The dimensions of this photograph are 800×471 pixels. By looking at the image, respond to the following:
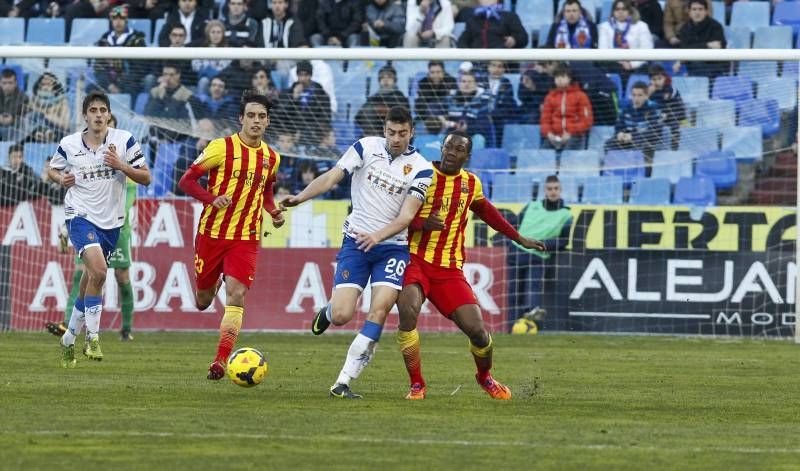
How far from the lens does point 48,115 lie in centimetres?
2178

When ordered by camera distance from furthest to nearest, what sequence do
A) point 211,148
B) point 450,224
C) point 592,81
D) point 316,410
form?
point 592,81, point 211,148, point 450,224, point 316,410

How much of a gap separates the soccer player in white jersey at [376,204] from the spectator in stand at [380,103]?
10.5m

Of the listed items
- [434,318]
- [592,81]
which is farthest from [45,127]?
[592,81]

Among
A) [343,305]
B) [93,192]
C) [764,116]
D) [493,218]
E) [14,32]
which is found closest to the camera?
[343,305]

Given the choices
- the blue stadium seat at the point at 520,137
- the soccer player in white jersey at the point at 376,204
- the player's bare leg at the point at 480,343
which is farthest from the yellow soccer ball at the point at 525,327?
the soccer player in white jersey at the point at 376,204

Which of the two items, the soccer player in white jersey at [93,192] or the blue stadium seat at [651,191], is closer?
the soccer player in white jersey at [93,192]

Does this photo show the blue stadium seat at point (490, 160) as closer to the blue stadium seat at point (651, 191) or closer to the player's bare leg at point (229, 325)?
the blue stadium seat at point (651, 191)

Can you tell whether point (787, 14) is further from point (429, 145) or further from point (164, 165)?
point (164, 165)

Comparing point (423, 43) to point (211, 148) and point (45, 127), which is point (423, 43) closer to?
point (45, 127)

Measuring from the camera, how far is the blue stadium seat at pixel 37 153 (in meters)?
21.8

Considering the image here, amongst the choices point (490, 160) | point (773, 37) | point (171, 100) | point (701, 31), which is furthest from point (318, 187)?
point (773, 37)

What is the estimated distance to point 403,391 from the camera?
40.1 ft

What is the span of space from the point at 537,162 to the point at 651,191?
1.76 m

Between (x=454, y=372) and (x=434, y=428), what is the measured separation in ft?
17.5
